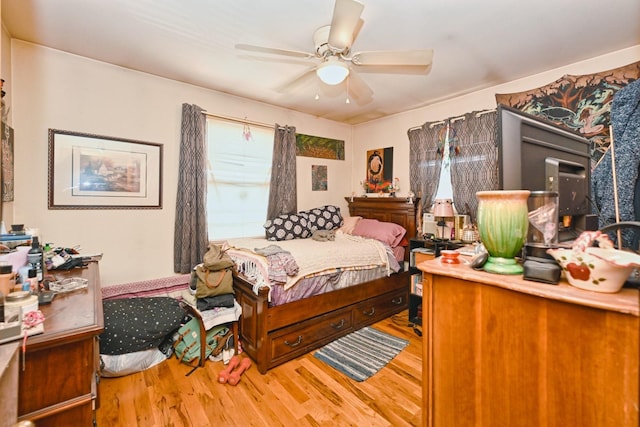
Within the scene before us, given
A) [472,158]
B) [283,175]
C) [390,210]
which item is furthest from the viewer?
[390,210]

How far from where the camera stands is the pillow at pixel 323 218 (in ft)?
12.3

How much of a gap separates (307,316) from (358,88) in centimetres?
244

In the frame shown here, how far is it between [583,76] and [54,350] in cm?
396

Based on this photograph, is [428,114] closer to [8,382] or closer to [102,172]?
[102,172]

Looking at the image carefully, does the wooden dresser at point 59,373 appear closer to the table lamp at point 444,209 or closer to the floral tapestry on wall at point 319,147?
the table lamp at point 444,209

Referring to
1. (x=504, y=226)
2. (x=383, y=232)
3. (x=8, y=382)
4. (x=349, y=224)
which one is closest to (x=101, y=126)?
(x=8, y=382)

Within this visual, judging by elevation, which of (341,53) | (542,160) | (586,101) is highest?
(341,53)

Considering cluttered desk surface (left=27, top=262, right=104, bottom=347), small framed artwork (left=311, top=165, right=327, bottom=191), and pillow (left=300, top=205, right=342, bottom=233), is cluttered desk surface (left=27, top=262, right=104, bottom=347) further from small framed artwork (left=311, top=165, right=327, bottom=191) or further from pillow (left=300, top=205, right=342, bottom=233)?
small framed artwork (left=311, top=165, right=327, bottom=191)

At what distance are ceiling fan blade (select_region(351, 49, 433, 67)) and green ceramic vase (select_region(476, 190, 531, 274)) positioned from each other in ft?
4.50

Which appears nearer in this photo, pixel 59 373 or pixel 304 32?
pixel 59 373

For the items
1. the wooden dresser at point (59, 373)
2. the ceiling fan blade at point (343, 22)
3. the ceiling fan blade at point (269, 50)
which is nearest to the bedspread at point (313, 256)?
the wooden dresser at point (59, 373)

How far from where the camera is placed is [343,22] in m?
1.58

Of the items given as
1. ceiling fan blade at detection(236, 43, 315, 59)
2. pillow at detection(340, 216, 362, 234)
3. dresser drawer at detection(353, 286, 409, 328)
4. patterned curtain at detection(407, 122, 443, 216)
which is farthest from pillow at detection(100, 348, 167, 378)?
patterned curtain at detection(407, 122, 443, 216)

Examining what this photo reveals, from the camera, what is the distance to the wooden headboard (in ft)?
11.7
